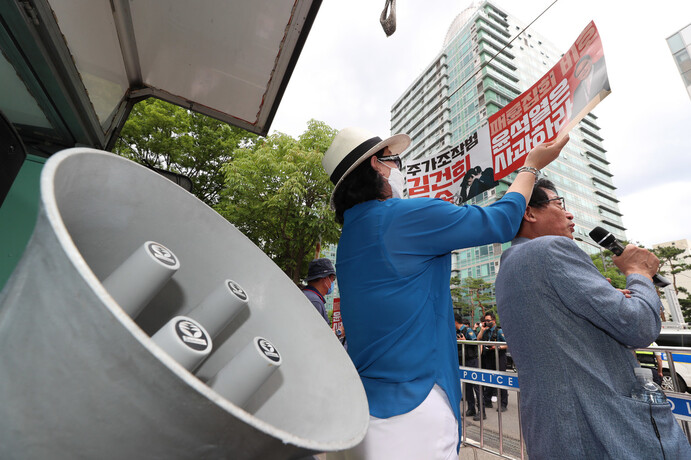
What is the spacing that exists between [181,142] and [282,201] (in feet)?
11.8

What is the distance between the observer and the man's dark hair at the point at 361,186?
5.18ft

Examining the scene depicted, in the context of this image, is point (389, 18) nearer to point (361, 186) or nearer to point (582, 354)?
point (361, 186)

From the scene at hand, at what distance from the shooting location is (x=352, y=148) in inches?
65.5

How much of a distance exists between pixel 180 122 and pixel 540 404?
1165cm

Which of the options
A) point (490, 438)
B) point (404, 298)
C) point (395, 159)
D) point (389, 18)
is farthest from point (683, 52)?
point (404, 298)

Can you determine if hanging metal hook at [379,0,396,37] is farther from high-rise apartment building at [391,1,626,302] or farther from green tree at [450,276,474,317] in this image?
high-rise apartment building at [391,1,626,302]

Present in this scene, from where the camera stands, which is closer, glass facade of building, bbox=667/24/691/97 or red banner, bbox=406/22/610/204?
red banner, bbox=406/22/610/204

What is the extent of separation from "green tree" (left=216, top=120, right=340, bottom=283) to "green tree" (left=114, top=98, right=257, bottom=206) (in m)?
0.89

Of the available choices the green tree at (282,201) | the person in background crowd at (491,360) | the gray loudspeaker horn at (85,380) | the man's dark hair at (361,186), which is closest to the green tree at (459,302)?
the person in background crowd at (491,360)

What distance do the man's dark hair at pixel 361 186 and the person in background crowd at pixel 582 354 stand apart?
2.49 ft

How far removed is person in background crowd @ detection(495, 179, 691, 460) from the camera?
4.05 feet

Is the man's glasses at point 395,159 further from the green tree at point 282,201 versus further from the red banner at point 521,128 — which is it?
the green tree at point 282,201

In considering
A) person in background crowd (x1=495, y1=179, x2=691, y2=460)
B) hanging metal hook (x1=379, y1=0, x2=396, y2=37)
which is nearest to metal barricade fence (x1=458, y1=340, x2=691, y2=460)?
person in background crowd (x1=495, y1=179, x2=691, y2=460)

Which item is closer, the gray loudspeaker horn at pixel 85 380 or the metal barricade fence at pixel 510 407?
the gray loudspeaker horn at pixel 85 380
